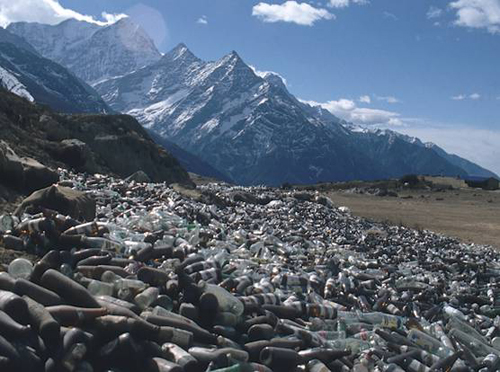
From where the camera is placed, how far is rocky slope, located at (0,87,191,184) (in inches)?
1069

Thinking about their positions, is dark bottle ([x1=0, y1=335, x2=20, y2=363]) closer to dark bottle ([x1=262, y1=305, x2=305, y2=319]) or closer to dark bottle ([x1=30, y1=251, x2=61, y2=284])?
dark bottle ([x1=30, y1=251, x2=61, y2=284])

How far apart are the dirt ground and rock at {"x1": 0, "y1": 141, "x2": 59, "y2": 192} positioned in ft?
92.0

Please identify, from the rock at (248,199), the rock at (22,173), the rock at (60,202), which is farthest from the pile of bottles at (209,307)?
the rock at (248,199)

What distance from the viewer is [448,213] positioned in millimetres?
57031

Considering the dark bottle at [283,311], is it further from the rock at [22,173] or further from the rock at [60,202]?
the rock at [22,173]

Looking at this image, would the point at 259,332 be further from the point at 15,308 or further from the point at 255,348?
the point at 15,308

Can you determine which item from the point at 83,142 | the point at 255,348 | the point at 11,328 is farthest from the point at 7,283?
the point at 83,142

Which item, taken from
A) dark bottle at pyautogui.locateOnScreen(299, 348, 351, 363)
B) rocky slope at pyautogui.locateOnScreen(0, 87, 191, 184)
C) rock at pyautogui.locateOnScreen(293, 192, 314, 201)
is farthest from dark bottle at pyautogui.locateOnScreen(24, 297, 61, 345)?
rock at pyautogui.locateOnScreen(293, 192, 314, 201)

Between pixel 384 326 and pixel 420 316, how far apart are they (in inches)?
76.4

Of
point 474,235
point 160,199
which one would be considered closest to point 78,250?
point 160,199

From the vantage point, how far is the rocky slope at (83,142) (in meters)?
27.2

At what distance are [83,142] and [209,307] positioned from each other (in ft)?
99.3

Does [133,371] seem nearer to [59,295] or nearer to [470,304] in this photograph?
[59,295]

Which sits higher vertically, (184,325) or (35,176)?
(35,176)
